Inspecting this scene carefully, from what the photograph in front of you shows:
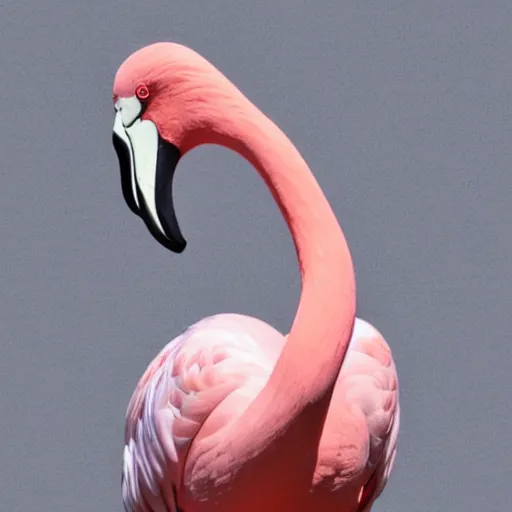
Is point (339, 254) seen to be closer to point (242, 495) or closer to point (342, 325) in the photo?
point (342, 325)

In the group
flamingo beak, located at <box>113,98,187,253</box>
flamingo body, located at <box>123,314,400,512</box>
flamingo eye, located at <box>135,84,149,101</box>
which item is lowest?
flamingo body, located at <box>123,314,400,512</box>

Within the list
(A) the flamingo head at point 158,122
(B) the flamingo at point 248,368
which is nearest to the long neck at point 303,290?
(B) the flamingo at point 248,368

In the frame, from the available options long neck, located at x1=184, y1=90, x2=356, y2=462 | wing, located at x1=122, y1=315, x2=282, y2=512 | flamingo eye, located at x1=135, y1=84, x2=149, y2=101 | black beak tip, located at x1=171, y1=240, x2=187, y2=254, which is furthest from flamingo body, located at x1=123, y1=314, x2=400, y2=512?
flamingo eye, located at x1=135, y1=84, x2=149, y2=101

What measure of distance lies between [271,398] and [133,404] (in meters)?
0.66

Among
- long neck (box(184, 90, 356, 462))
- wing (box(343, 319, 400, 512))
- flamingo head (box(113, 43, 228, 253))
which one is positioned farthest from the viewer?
wing (box(343, 319, 400, 512))

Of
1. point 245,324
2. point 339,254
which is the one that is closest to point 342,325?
point 339,254

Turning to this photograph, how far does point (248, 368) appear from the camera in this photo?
5.12 metres

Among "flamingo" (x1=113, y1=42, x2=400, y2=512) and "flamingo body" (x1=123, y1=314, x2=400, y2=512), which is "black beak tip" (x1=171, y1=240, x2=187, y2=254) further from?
"flamingo body" (x1=123, y1=314, x2=400, y2=512)

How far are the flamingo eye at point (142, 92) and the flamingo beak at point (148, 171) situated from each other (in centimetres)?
2

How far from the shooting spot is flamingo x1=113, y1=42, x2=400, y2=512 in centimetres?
489

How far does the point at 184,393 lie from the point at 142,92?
30.7 inches

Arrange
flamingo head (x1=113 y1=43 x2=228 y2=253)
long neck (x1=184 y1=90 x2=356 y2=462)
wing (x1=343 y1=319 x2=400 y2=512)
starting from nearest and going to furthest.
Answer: long neck (x1=184 y1=90 x2=356 y2=462), flamingo head (x1=113 y1=43 x2=228 y2=253), wing (x1=343 y1=319 x2=400 y2=512)

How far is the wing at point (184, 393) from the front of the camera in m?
5.09

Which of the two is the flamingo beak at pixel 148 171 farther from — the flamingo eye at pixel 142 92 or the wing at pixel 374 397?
the wing at pixel 374 397
